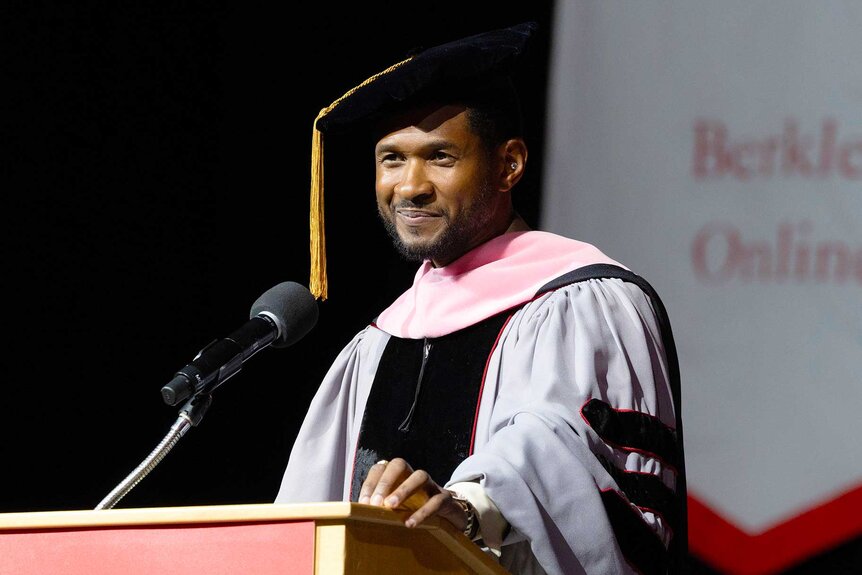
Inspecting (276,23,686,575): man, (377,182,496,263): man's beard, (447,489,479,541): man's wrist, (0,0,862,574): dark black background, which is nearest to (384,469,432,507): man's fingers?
(447,489,479,541): man's wrist

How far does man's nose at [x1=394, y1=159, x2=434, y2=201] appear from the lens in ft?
8.50

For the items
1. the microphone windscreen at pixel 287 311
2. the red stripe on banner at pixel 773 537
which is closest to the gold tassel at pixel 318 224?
the microphone windscreen at pixel 287 311

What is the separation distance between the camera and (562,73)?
376cm

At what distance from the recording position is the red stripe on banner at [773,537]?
127 inches

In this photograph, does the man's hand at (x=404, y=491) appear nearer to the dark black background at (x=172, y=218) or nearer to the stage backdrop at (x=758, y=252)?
the stage backdrop at (x=758, y=252)

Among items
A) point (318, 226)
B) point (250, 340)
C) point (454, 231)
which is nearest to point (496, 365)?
point (454, 231)

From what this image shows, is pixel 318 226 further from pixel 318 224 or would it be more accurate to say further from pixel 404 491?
pixel 404 491

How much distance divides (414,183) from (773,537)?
4.97ft

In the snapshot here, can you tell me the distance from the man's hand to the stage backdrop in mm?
1819

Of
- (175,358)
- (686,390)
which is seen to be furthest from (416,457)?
(175,358)

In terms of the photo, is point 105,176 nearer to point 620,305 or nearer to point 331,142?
point 331,142

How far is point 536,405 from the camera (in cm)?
212

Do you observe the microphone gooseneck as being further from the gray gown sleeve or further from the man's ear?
the man's ear

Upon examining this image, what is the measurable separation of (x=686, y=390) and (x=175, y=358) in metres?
1.56
